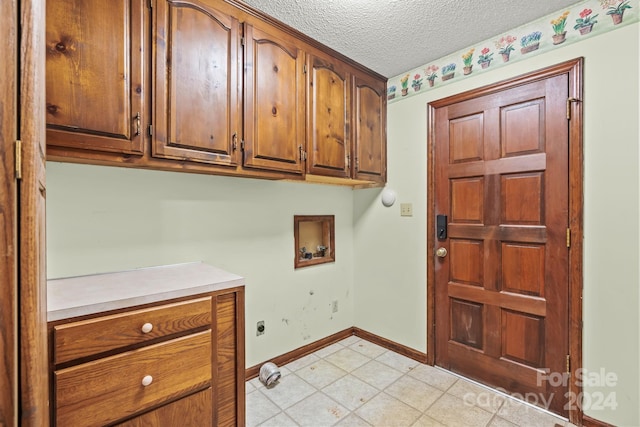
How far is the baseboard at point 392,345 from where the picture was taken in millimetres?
2350

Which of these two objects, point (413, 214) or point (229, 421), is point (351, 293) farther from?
point (229, 421)

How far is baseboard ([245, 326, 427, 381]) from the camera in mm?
2145

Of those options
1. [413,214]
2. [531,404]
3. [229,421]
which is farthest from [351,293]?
[229,421]

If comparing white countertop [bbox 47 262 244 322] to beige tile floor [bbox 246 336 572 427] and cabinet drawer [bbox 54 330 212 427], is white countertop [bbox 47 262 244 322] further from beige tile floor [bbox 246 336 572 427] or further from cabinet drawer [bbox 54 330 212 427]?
beige tile floor [bbox 246 336 572 427]

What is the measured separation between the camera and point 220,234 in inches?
76.5

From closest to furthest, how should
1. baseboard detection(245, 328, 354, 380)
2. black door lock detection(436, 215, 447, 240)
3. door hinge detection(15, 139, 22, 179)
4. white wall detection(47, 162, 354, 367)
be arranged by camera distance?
1. door hinge detection(15, 139, 22, 179)
2. white wall detection(47, 162, 354, 367)
3. baseboard detection(245, 328, 354, 380)
4. black door lock detection(436, 215, 447, 240)

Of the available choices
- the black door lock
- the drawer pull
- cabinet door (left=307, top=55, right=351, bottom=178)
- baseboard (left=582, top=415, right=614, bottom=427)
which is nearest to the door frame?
baseboard (left=582, top=415, right=614, bottom=427)

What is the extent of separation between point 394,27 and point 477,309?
1916mm

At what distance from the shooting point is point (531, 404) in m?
1.80

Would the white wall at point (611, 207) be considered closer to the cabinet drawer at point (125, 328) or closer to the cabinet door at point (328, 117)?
the cabinet door at point (328, 117)

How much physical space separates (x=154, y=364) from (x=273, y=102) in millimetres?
1445

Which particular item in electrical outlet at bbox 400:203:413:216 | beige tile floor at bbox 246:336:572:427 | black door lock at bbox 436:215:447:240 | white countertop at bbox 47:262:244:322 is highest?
electrical outlet at bbox 400:203:413:216

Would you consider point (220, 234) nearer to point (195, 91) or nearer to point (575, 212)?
point (195, 91)

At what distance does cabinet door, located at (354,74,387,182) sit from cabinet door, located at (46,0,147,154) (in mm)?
1450
